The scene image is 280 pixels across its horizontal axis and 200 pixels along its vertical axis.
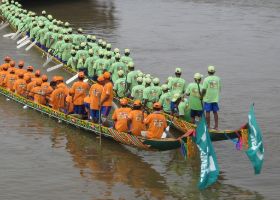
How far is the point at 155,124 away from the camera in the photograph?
17.8m

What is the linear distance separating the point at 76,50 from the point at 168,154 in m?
9.52

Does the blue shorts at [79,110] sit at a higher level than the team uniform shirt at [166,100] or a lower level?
lower

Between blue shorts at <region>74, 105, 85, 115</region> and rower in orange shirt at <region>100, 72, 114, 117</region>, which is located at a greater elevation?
rower in orange shirt at <region>100, 72, 114, 117</region>

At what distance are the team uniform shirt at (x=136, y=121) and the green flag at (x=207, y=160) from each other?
2.83 metres

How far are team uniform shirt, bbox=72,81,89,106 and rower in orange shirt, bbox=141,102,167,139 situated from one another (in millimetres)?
3238

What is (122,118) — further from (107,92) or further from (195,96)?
(195,96)

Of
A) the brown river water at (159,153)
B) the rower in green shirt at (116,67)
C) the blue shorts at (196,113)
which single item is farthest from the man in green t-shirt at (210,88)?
the rower in green shirt at (116,67)

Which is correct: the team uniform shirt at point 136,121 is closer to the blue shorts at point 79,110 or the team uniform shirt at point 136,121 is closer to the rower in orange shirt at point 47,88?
the blue shorts at point 79,110

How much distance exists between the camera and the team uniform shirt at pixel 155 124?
1777 cm

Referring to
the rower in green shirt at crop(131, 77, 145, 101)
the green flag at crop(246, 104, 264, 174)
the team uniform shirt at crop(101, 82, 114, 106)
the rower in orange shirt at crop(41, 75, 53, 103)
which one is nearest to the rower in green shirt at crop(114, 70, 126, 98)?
the rower in green shirt at crop(131, 77, 145, 101)

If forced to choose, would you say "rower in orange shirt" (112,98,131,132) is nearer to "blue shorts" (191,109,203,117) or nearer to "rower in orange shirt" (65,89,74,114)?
"blue shorts" (191,109,203,117)

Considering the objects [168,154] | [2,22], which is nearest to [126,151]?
[168,154]

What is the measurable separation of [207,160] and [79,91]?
5.99 metres

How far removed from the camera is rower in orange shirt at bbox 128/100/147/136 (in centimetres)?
1831
